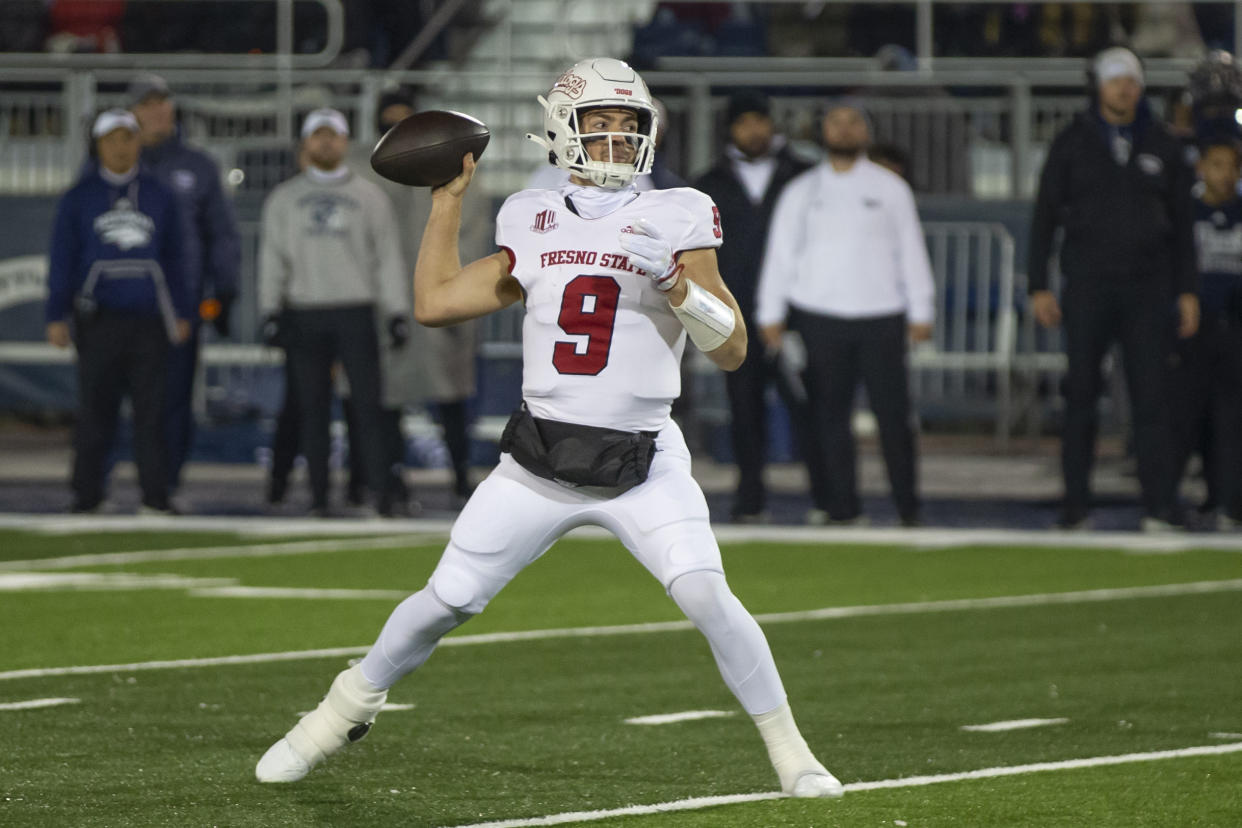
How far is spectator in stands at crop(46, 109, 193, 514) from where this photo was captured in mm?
12281

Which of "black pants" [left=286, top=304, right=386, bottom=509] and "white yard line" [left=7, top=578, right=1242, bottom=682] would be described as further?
"black pants" [left=286, top=304, right=386, bottom=509]

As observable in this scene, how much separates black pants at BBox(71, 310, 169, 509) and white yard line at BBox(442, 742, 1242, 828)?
7.17 m

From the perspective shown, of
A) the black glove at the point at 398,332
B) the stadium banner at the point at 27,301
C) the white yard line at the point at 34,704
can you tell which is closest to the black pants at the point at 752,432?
the black glove at the point at 398,332

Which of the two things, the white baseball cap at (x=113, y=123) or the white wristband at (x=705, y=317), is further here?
the white baseball cap at (x=113, y=123)

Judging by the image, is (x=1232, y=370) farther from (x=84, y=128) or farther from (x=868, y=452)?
(x=84, y=128)

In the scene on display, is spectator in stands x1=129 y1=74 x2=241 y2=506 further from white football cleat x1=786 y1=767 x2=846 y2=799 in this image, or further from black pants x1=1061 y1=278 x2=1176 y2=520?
white football cleat x1=786 y1=767 x2=846 y2=799

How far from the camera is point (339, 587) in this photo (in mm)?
9969

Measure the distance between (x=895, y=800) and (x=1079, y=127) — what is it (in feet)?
22.2

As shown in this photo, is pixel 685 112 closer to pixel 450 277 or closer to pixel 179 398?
pixel 179 398

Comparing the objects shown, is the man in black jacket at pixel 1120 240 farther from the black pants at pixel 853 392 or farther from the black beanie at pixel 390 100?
the black beanie at pixel 390 100

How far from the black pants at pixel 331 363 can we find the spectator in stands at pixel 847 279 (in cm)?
205

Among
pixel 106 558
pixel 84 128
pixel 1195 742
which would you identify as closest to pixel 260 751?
pixel 1195 742

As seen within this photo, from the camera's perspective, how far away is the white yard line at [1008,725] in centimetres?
677

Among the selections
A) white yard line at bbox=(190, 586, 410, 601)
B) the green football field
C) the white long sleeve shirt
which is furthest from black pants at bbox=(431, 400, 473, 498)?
white yard line at bbox=(190, 586, 410, 601)
